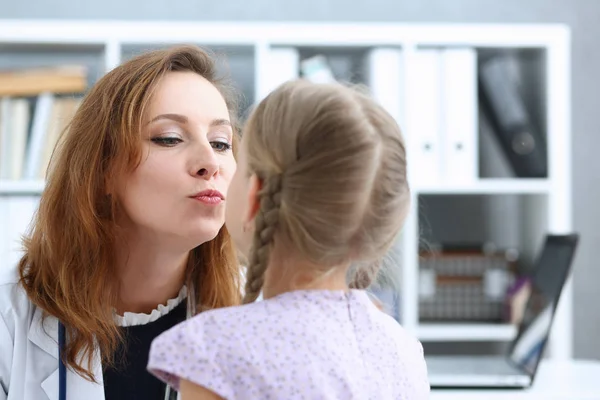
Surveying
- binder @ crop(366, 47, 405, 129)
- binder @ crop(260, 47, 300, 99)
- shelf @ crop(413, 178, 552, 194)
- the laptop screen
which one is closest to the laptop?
the laptop screen

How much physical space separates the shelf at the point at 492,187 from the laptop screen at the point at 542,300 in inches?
20.2

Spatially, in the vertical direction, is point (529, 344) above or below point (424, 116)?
below

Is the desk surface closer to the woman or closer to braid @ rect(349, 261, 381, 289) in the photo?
the woman

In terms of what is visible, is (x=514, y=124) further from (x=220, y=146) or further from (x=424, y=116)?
(x=220, y=146)

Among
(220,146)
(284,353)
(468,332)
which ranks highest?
(220,146)

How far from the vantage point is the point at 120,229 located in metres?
1.37

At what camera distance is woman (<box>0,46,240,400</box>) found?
1.27 m

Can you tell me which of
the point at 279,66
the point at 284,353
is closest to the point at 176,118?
the point at 284,353

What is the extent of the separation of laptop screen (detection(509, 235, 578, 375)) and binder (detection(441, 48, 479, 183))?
545 millimetres

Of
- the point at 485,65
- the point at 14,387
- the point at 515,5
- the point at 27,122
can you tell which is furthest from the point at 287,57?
the point at 14,387

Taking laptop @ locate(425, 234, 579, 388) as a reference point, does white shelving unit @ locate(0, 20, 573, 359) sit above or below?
above

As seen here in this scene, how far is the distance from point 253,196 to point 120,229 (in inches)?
19.1

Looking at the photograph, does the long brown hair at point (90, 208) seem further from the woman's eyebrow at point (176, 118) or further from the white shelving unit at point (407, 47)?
the white shelving unit at point (407, 47)

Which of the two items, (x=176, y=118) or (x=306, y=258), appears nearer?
(x=306, y=258)
